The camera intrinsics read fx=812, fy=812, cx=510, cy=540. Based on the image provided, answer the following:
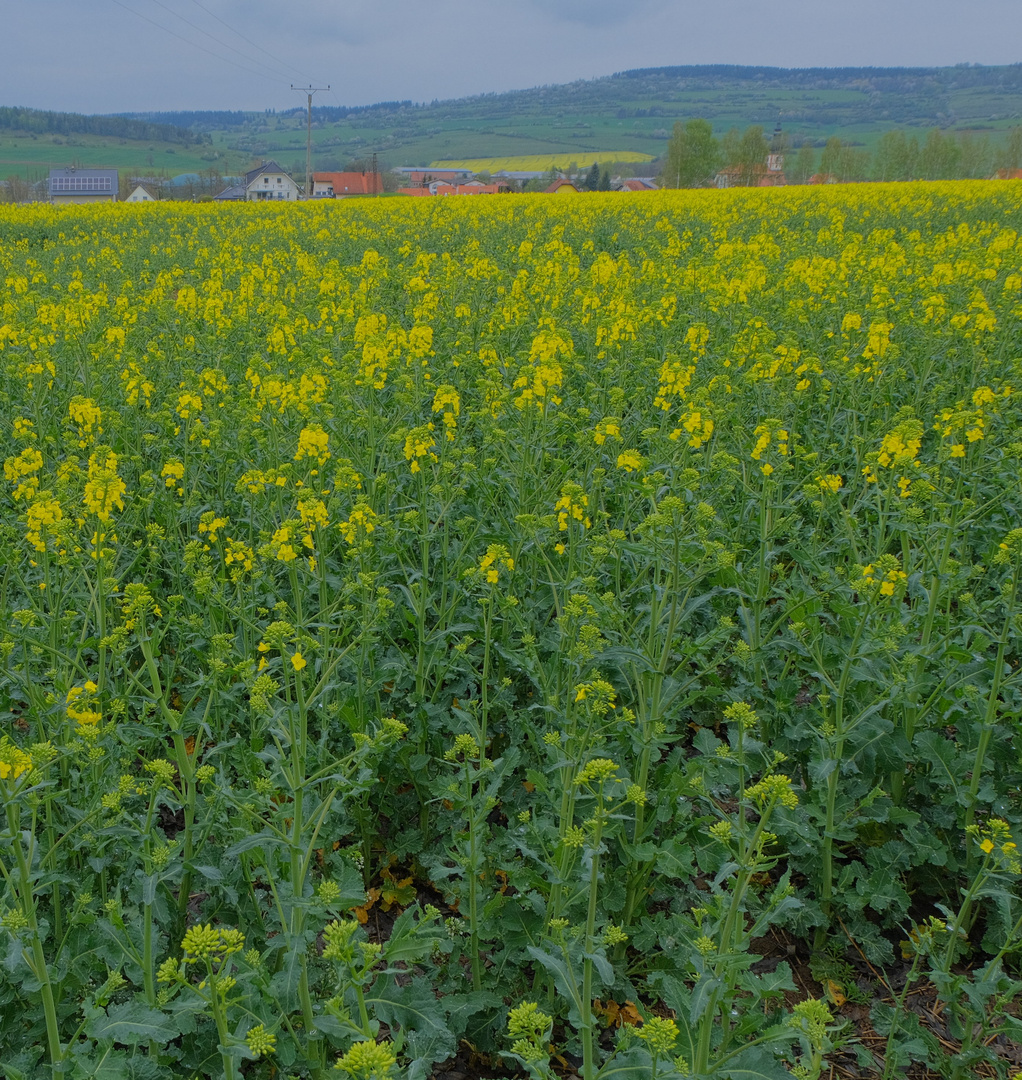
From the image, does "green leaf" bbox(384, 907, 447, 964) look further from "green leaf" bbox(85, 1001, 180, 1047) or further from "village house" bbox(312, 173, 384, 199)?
"village house" bbox(312, 173, 384, 199)

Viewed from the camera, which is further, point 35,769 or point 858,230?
point 858,230

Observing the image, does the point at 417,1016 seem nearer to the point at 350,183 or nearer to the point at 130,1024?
the point at 130,1024

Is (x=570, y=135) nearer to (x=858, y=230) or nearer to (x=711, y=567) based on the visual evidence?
(x=858, y=230)

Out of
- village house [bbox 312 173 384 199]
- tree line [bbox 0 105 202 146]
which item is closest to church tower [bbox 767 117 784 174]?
village house [bbox 312 173 384 199]

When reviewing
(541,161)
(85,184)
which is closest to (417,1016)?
(85,184)

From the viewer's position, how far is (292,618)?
3805mm

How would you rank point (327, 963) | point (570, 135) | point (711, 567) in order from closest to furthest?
point (327, 963), point (711, 567), point (570, 135)

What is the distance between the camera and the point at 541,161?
157625mm

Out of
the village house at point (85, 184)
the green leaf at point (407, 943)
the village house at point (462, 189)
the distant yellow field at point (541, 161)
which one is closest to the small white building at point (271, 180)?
the village house at point (85, 184)

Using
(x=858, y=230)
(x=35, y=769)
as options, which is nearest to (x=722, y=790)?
(x=35, y=769)

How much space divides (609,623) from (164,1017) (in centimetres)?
188

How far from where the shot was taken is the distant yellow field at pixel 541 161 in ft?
497

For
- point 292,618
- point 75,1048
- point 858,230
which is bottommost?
point 75,1048

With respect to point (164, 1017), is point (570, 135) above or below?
above
